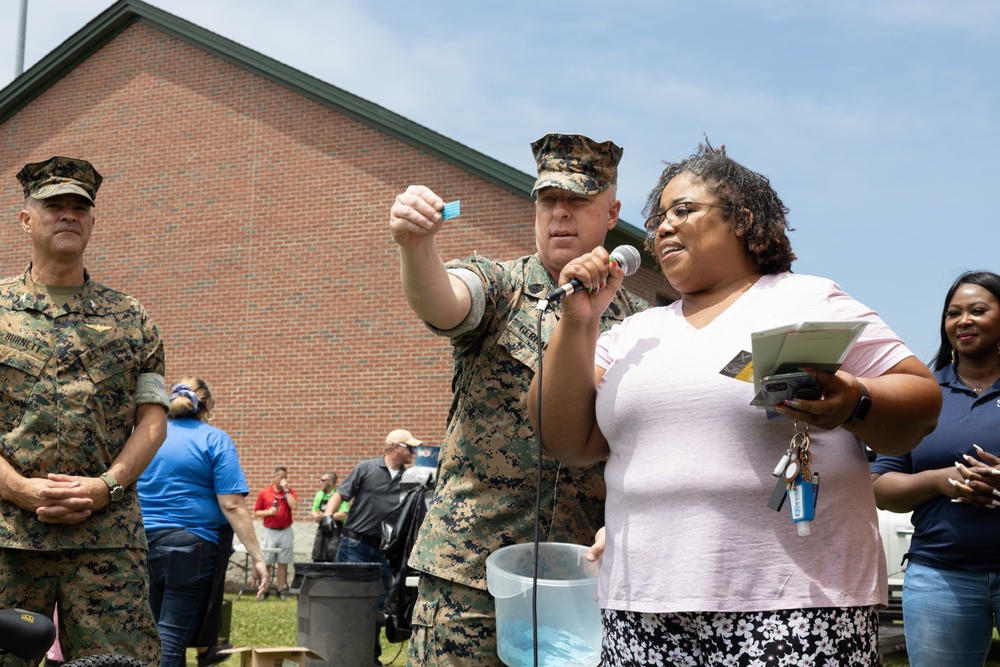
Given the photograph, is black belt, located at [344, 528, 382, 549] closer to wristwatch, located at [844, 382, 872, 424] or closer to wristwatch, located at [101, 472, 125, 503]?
wristwatch, located at [101, 472, 125, 503]

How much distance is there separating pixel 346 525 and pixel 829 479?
8.41 meters

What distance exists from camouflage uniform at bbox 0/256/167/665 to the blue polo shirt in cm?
317

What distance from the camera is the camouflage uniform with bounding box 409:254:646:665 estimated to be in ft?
10.2

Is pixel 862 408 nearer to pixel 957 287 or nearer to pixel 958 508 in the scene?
pixel 958 508

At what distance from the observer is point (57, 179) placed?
4254mm

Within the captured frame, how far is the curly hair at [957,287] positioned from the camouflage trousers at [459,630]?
2.50 m

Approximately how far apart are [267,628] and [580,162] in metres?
9.16

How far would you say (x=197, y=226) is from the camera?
1786 cm

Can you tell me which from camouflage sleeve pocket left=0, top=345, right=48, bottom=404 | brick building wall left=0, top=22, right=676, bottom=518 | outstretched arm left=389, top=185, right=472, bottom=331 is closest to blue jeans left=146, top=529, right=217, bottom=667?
camouflage sleeve pocket left=0, top=345, right=48, bottom=404

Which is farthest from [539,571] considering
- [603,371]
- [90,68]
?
[90,68]

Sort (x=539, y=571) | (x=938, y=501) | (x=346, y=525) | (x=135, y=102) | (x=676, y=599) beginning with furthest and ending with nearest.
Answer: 1. (x=135, y=102)
2. (x=346, y=525)
3. (x=938, y=501)
4. (x=539, y=571)
5. (x=676, y=599)

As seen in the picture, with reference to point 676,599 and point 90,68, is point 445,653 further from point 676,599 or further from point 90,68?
point 90,68

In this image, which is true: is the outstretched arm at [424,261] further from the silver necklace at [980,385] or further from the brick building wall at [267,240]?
the brick building wall at [267,240]

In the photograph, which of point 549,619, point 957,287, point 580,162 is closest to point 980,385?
point 957,287
